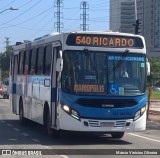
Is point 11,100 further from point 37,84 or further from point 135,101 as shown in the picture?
point 135,101

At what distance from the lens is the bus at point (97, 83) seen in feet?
52.9

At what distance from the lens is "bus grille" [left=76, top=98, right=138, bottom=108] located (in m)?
16.1

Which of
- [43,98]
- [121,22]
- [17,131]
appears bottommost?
[17,131]

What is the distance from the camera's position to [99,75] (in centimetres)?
1638

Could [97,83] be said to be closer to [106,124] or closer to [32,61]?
[106,124]

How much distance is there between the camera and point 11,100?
25.7m

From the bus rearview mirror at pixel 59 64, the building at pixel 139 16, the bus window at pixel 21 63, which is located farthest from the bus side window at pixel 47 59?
the building at pixel 139 16

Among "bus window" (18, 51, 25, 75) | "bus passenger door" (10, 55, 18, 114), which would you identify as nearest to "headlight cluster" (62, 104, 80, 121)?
"bus window" (18, 51, 25, 75)

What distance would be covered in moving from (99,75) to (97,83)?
249 mm

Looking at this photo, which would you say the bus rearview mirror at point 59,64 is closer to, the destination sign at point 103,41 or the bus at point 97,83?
the bus at point 97,83

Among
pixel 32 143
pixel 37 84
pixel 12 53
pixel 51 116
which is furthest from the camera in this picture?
pixel 12 53

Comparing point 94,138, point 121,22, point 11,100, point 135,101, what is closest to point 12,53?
point 11,100

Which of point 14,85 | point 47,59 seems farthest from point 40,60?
point 14,85

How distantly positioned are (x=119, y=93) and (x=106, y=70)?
0.76 meters
